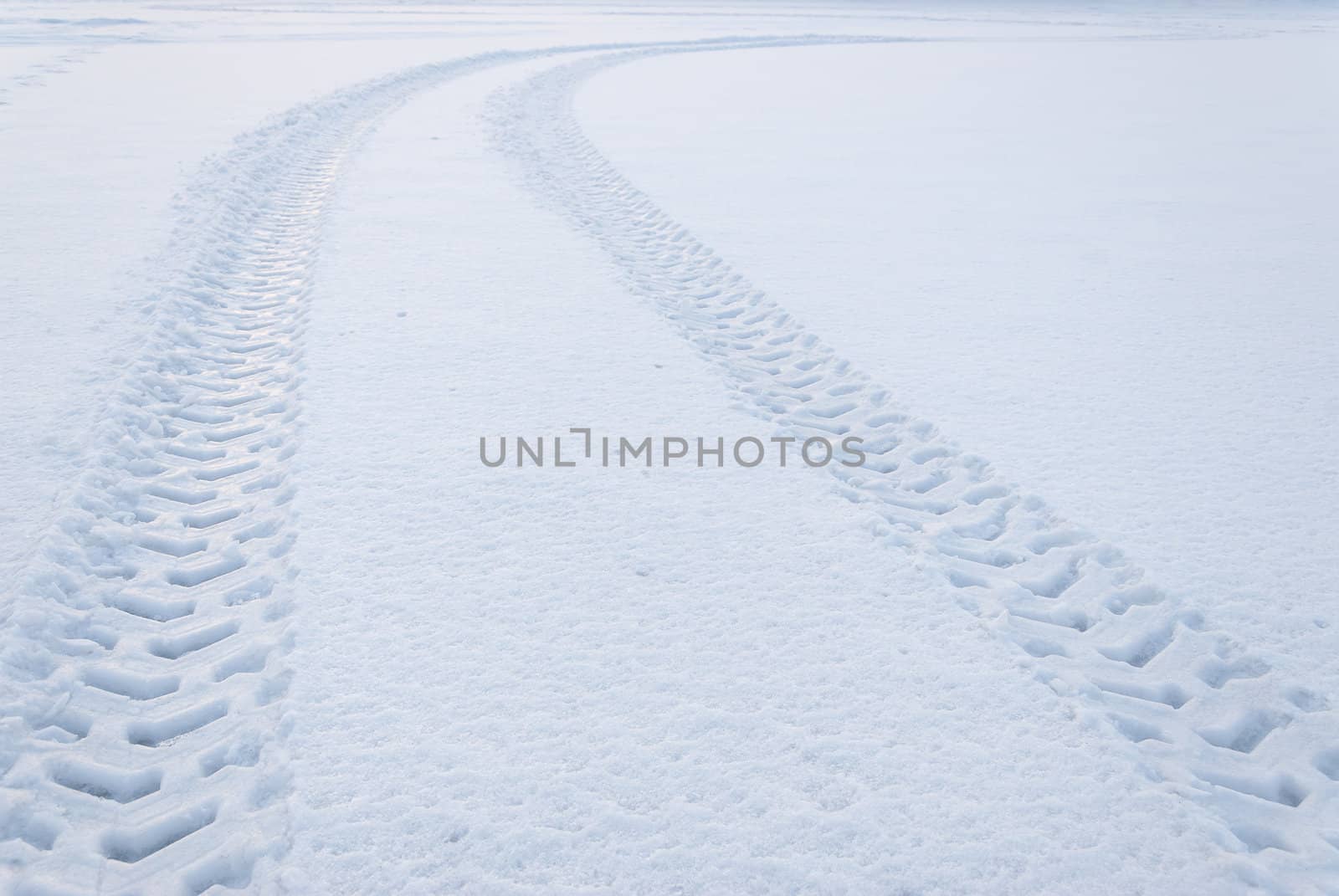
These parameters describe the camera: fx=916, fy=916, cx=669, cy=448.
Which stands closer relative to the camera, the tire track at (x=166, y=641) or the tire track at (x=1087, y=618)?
the tire track at (x=166, y=641)

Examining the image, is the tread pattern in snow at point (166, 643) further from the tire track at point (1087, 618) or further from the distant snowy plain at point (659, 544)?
the tire track at point (1087, 618)

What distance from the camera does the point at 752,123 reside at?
10570 mm

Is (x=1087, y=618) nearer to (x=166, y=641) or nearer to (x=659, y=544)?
(x=659, y=544)

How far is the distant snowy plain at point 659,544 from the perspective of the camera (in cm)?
204

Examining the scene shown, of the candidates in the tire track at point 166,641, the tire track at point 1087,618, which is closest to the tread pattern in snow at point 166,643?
the tire track at point 166,641

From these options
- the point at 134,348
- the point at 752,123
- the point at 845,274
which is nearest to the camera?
the point at 134,348

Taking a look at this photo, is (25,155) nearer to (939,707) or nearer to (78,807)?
(78,807)

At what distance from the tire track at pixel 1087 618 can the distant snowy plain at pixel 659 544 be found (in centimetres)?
1

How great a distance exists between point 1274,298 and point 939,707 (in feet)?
14.2

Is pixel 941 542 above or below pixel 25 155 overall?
below

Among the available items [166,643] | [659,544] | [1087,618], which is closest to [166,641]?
[166,643]

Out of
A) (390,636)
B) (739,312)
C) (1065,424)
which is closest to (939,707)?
(390,636)

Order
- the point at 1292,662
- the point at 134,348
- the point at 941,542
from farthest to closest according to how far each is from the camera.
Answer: the point at 134,348 → the point at 941,542 → the point at 1292,662

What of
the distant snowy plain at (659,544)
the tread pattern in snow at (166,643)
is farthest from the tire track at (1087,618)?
the tread pattern in snow at (166,643)
